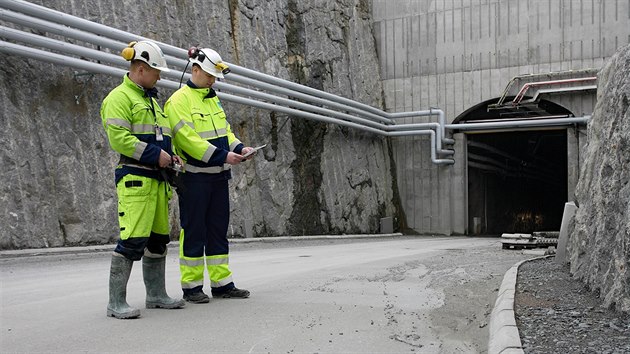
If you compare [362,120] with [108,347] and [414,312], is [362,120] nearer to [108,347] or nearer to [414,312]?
[414,312]

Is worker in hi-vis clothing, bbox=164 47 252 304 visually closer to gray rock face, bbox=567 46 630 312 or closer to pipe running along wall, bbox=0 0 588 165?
gray rock face, bbox=567 46 630 312

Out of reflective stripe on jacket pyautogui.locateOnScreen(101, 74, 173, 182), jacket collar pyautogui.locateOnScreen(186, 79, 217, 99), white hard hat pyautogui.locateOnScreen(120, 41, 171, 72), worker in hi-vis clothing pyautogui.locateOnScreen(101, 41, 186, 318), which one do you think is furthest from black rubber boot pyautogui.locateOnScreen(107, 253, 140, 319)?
jacket collar pyautogui.locateOnScreen(186, 79, 217, 99)

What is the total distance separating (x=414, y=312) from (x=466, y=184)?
657 inches

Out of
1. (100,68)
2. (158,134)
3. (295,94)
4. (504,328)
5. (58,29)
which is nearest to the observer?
(504,328)

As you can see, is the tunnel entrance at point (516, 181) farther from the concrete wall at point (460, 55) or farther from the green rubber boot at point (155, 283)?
the green rubber boot at point (155, 283)

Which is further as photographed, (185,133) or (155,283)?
(185,133)

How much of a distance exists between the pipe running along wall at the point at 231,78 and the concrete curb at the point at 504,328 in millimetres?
6012

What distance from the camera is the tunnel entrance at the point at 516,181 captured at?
23.2 metres

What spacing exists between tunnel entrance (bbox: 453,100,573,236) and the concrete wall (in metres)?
1.00

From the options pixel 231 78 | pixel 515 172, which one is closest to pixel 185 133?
pixel 231 78

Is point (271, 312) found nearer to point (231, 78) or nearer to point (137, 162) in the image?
point (137, 162)

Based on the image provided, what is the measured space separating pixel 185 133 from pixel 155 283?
4.17 feet

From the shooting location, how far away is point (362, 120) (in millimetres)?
Answer: 18516

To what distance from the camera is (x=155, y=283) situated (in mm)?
5148
